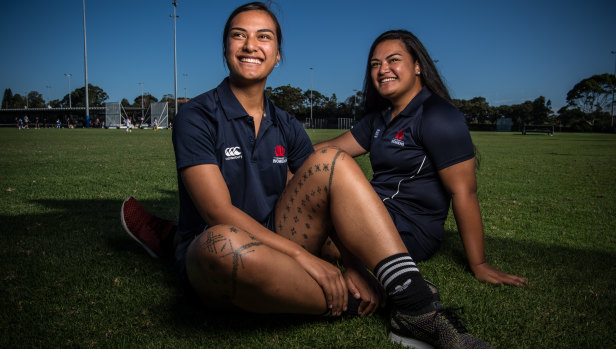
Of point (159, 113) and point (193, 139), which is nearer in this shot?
point (193, 139)

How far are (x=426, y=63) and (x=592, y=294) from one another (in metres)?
1.89

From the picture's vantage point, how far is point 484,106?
8794 cm

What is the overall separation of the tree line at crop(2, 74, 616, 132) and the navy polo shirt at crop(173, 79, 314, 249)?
26105mm

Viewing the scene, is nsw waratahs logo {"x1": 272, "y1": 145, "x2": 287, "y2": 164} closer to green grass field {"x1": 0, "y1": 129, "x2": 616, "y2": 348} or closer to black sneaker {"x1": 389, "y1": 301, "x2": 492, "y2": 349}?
green grass field {"x1": 0, "y1": 129, "x2": 616, "y2": 348}

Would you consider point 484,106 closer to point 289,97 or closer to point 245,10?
point 289,97

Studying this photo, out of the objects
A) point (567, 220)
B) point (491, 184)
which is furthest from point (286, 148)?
point (491, 184)

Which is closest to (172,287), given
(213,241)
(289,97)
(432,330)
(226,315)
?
(226,315)

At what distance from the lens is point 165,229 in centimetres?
323

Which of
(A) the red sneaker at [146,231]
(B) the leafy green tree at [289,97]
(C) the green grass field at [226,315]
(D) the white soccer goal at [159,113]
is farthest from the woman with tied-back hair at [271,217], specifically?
→ (B) the leafy green tree at [289,97]

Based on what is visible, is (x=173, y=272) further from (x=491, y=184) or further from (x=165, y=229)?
(x=491, y=184)

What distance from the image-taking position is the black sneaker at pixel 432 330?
1.70m

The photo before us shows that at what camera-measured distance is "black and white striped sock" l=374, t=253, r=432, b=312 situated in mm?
1783

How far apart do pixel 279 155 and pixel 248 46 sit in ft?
2.31

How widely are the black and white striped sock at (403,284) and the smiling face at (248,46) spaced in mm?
1400
